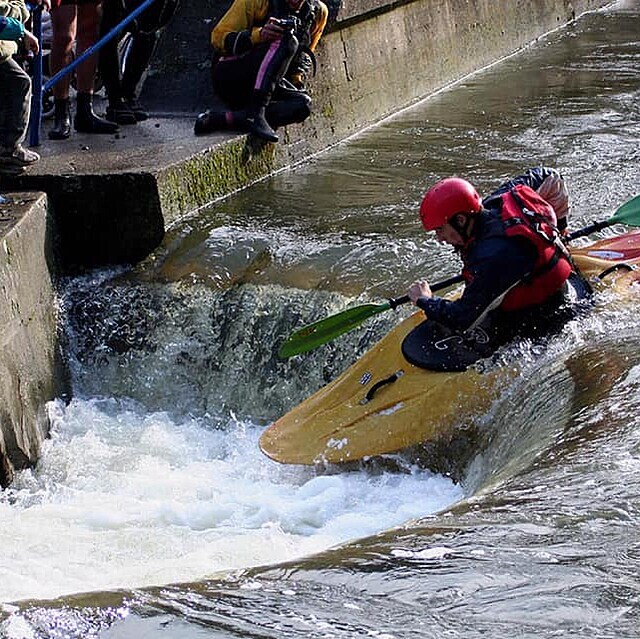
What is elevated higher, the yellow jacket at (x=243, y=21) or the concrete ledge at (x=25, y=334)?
the yellow jacket at (x=243, y=21)

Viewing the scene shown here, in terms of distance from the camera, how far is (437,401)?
17.6ft

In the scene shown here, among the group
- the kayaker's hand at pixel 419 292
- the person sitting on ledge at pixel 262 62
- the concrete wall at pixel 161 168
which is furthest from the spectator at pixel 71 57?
the kayaker's hand at pixel 419 292

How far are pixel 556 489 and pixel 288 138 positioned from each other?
5.41 meters

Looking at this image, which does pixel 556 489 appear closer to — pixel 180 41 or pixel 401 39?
pixel 180 41

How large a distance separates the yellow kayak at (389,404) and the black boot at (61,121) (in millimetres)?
2977

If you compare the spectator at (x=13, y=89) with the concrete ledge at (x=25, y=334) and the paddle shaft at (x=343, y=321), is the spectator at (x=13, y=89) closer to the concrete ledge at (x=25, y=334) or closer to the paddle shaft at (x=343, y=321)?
the concrete ledge at (x=25, y=334)

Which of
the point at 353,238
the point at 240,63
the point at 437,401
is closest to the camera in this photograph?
the point at 437,401

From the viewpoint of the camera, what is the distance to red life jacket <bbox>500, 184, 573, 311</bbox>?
526 centimetres

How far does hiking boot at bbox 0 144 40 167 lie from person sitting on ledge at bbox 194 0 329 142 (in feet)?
5.23

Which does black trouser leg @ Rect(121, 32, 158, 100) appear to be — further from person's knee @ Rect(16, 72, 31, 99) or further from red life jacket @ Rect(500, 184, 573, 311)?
red life jacket @ Rect(500, 184, 573, 311)

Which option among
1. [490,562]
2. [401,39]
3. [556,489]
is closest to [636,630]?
[490,562]

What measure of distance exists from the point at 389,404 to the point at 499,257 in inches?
31.2

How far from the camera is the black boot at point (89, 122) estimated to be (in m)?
8.08

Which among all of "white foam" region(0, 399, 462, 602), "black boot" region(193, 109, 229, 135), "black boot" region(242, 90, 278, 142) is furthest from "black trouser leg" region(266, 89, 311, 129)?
"white foam" region(0, 399, 462, 602)
